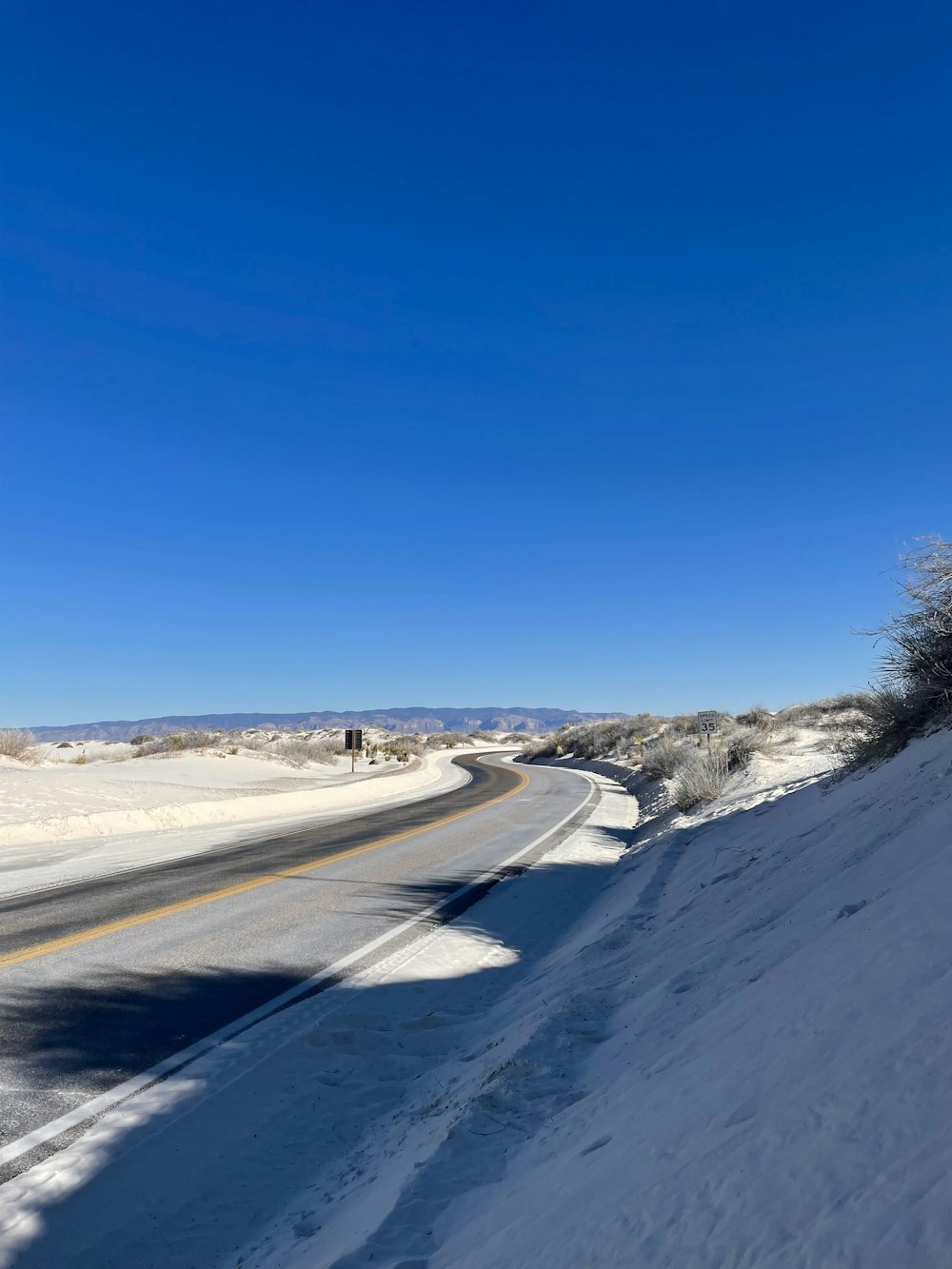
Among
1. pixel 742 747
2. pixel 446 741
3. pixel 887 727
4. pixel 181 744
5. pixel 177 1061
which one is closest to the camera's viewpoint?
pixel 177 1061

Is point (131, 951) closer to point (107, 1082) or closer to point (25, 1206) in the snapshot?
point (107, 1082)

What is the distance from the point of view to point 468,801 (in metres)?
27.8

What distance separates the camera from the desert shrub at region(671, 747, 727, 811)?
17.2 m

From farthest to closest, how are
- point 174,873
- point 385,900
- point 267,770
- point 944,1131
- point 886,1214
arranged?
point 267,770
point 174,873
point 385,900
point 944,1131
point 886,1214

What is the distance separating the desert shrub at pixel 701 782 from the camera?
56.4ft

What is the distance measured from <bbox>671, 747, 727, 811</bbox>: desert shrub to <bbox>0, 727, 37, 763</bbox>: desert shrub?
993 inches

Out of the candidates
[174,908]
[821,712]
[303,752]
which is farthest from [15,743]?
[821,712]

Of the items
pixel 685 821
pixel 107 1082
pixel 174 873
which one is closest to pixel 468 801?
pixel 685 821

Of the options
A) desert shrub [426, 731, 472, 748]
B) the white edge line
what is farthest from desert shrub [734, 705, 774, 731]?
desert shrub [426, 731, 472, 748]

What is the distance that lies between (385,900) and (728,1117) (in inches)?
357

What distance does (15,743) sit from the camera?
33.0m

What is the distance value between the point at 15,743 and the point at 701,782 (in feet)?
87.9

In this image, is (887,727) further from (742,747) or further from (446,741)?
(446,741)

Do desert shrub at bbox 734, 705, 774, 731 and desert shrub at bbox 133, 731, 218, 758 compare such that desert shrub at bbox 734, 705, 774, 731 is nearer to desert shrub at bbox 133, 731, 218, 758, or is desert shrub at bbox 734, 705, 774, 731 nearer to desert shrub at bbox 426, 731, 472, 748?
desert shrub at bbox 133, 731, 218, 758
